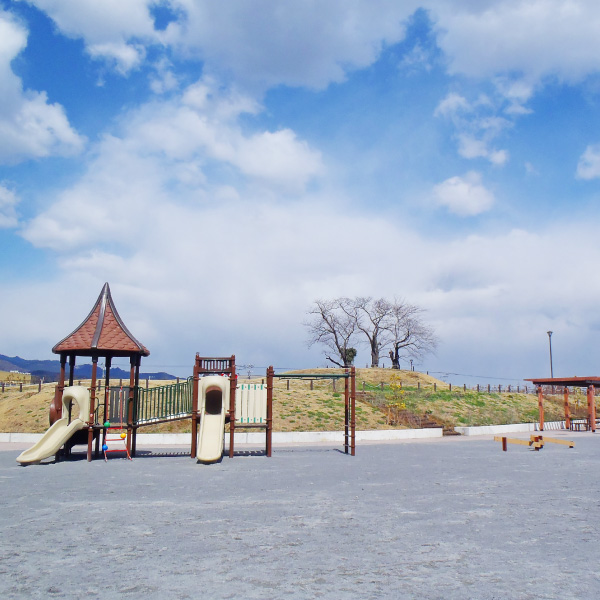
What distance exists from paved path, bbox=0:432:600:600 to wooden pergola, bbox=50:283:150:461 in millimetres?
3310

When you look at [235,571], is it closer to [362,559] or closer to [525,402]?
[362,559]

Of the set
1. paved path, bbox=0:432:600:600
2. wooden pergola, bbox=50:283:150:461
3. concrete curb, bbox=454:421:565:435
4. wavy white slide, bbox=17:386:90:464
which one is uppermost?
wooden pergola, bbox=50:283:150:461

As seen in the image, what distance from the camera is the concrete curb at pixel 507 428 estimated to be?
1249 inches

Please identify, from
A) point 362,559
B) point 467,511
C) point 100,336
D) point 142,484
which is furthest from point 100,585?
point 100,336

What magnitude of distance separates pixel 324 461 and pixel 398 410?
1627 cm

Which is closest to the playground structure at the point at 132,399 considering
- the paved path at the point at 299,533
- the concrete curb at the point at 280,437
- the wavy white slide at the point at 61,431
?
the wavy white slide at the point at 61,431

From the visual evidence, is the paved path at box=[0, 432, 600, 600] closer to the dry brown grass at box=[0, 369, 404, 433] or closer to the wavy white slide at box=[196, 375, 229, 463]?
the wavy white slide at box=[196, 375, 229, 463]

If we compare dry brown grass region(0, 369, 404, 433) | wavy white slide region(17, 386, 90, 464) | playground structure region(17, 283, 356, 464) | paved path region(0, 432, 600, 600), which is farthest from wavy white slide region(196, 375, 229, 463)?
dry brown grass region(0, 369, 404, 433)

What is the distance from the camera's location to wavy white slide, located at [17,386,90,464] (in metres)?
16.8

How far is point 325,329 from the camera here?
6900cm

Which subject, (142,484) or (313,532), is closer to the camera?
(313,532)

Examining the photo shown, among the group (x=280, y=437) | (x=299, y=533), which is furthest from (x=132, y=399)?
(x=299, y=533)

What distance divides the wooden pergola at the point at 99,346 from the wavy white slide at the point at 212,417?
251 centimetres

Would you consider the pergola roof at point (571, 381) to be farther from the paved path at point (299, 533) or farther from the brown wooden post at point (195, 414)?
the brown wooden post at point (195, 414)
